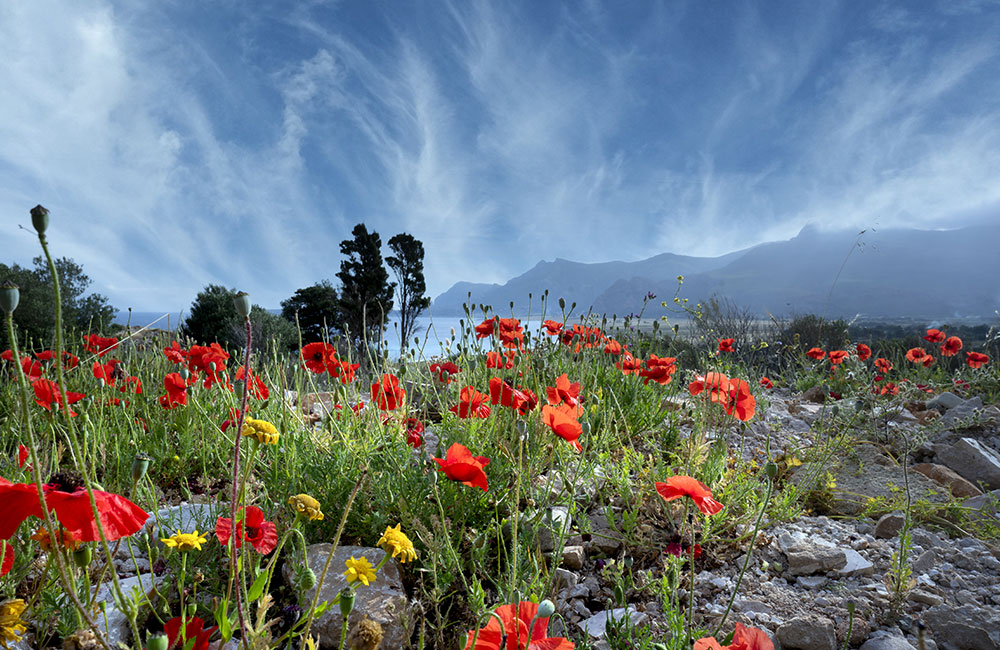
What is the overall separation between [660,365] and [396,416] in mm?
1176

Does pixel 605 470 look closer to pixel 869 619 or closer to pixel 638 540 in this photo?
pixel 638 540

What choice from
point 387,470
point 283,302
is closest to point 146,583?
point 387,470

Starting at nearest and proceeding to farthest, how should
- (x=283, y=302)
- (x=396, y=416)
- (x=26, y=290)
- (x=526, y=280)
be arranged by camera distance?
(x=396, y=416) → (x=26, y=290) → (x=283, y=302) → (x=526, y=280)

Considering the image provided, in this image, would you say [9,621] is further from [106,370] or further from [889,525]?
[889,525]

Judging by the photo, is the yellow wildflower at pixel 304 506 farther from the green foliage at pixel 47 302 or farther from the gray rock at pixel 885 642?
the green foliage at pixel 47 302

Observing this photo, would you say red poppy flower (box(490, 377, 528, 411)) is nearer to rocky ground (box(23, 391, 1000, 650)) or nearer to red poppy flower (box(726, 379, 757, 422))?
rocky ground (box(23, 391, 1000, 650))

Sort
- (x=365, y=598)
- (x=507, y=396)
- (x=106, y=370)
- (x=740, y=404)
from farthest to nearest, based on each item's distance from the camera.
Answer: (x=106, y=370), (x=740, y=404), (x=507, y=396), (x=365, y=598)

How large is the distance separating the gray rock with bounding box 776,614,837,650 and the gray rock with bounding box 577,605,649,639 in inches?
13.4

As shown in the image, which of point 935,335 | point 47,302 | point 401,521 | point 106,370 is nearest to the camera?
point 401,521

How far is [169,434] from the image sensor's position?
284 centimetres

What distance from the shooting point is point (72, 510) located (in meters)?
0.84

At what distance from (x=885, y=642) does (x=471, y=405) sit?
4.34 ft

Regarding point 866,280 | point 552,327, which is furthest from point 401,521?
point 866,280

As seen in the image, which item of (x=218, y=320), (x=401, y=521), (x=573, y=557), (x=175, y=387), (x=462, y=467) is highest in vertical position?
(x=218, y=320)
